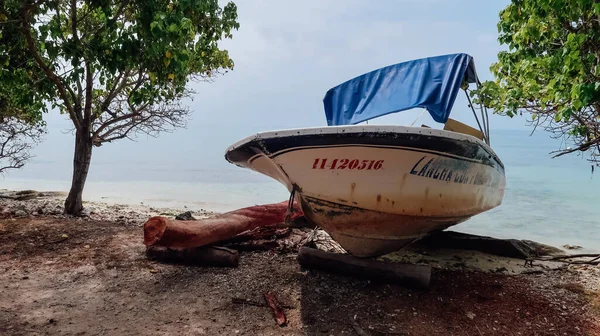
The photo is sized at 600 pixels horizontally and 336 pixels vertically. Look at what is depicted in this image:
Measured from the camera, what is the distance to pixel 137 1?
15.4ft

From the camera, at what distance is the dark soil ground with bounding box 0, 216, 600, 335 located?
3262 millimetres

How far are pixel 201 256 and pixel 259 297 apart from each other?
109 cm

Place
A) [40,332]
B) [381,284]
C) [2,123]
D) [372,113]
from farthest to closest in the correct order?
[2,123] < [372,113] < [381,284] < [40,332]

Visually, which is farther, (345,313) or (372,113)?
(372,113)

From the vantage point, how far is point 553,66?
418 cm

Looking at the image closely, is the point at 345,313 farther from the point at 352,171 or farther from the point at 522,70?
the point at 522,70

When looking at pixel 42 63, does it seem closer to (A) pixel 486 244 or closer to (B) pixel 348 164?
(B) pixel 348 164

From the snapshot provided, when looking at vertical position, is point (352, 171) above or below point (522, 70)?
below

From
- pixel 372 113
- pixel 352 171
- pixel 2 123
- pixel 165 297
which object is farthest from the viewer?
pixel 2 123

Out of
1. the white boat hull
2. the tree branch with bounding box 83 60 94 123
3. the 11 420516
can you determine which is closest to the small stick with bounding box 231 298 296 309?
the white boat hull

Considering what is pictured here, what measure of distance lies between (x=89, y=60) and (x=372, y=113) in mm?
3510

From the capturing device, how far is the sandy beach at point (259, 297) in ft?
10.7

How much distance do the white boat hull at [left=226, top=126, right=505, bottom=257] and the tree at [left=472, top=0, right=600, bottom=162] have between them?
3.32 feet

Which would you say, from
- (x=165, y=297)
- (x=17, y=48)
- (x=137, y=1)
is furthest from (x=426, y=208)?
(x=17, y=48)
